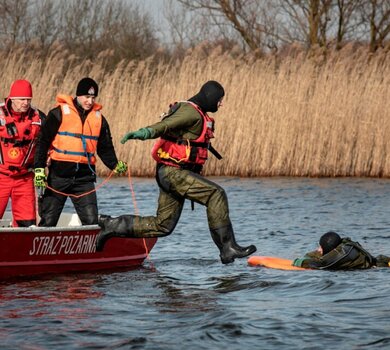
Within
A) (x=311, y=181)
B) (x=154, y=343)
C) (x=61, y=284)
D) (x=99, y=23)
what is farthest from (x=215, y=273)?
(x=99, y=23)

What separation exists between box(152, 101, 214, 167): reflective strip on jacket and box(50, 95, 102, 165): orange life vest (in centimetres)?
81

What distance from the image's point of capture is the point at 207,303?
918 cm

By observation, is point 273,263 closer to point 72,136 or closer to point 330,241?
point 330,241

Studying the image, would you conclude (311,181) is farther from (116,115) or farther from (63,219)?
(63,219)

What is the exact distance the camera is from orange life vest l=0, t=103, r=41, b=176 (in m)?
10.5

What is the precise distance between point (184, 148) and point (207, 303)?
1.44m

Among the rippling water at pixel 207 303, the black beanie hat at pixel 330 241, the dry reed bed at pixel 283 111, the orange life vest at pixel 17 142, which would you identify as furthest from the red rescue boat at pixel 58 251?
the dry reed bed at pixel 283 111

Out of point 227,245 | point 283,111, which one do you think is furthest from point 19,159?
point 283,111

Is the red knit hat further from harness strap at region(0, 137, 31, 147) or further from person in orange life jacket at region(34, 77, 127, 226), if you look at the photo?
harness strap at region(0, 137, 31, 147)

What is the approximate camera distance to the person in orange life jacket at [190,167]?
32.3 ft

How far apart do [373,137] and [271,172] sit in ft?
5.75

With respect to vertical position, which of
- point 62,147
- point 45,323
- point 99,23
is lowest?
point 45,323

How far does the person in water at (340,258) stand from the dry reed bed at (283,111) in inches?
317

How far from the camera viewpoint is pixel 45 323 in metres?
8.37
